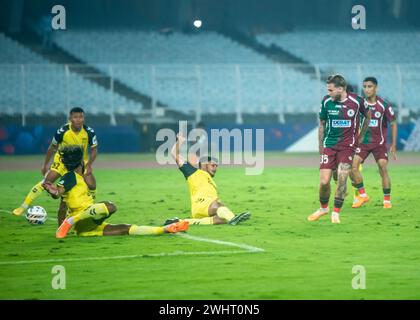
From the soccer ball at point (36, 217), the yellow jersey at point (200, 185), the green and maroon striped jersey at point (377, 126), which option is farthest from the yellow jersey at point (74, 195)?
Answer: the green and maroon striped jersey at point (377, 126)

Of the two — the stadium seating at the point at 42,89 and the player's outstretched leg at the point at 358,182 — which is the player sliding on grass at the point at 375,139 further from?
the stadium seating at the point at 42,89

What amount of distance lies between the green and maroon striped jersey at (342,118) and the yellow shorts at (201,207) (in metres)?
2.17

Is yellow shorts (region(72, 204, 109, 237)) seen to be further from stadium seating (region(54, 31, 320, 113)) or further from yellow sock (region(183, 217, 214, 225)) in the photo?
stadium seating (region(54, 31, 320, 113))

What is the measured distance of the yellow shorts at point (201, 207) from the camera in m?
16.4

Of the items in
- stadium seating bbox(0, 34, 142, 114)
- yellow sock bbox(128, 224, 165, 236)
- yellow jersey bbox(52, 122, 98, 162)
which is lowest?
yellow sock bbox(128, 224, 165, 236)

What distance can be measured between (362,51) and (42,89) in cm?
1528

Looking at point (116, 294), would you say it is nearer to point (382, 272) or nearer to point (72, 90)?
point (382, 272)

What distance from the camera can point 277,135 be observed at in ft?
133

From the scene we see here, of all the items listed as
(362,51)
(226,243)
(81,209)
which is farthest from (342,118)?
(362,51)

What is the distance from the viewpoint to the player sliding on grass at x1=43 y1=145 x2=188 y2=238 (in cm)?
1445

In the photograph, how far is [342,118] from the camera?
16.5 m

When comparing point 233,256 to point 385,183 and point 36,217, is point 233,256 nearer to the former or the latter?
point 36,217

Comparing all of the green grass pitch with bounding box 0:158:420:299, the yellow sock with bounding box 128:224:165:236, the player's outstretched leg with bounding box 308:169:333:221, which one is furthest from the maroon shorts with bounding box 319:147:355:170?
the yellow sock with bounding box 128:224:165:236

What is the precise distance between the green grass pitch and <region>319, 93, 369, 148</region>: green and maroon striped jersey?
1.36 meters
